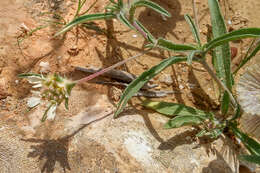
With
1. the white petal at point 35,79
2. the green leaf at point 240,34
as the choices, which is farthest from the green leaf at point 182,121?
the white petal at point 35,79

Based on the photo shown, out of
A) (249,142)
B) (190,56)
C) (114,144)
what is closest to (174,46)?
(190,56)

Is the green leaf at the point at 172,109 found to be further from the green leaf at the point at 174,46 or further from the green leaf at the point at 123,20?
the green leaf at the point at 123,20

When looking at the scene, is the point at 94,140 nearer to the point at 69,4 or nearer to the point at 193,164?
the point at 193,164

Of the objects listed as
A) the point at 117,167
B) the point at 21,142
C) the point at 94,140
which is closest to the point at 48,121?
the point at 21,142

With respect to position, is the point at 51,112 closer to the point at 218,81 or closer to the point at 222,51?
the point at 218,81

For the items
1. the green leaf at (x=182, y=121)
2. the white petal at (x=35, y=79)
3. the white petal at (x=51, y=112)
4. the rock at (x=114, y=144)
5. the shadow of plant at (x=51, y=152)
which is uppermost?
the white petal at (x=35, y=79)
